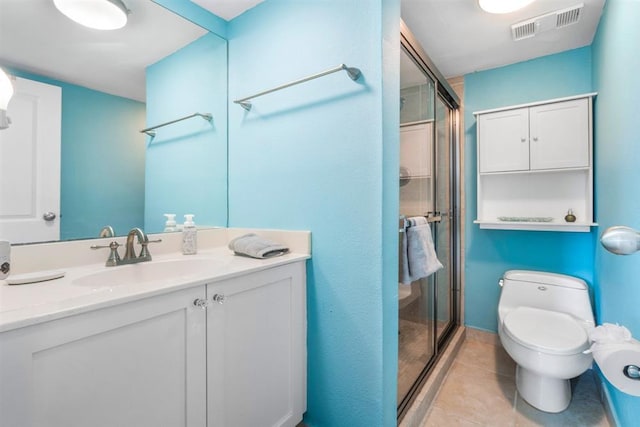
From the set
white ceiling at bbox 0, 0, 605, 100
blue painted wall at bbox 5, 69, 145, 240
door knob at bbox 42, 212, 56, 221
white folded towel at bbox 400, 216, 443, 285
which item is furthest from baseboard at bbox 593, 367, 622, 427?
door knob at bbox 42, 212, 56, 221

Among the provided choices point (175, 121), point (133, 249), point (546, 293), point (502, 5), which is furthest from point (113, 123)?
point (546, 293)

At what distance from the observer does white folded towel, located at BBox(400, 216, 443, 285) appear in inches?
52.2

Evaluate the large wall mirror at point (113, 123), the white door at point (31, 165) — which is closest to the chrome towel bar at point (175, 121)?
the large wall mirror at point (113, 123)

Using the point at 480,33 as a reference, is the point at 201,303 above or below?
below

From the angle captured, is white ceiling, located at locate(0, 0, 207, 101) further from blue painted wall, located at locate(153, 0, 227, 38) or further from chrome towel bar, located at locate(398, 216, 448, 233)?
chrome towel bar, located at locate(398, 216, 448, 233)

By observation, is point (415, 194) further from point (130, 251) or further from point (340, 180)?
point (130, 251)

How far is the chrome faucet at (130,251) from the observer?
44.7 inches

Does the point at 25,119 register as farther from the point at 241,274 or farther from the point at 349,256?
the point at 349,256

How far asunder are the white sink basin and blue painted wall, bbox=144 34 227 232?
24 cm

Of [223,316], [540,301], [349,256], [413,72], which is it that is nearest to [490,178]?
[540,301]

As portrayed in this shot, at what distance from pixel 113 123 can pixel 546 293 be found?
2594mm

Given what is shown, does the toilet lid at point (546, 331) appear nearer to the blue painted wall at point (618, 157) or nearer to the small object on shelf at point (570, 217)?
the blue painted wall at point (618, 157)

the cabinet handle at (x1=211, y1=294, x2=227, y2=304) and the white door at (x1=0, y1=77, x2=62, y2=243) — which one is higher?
the white door at (x1=0, y1=77, x2=62, y2=243)

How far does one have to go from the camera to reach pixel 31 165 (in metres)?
1.01
